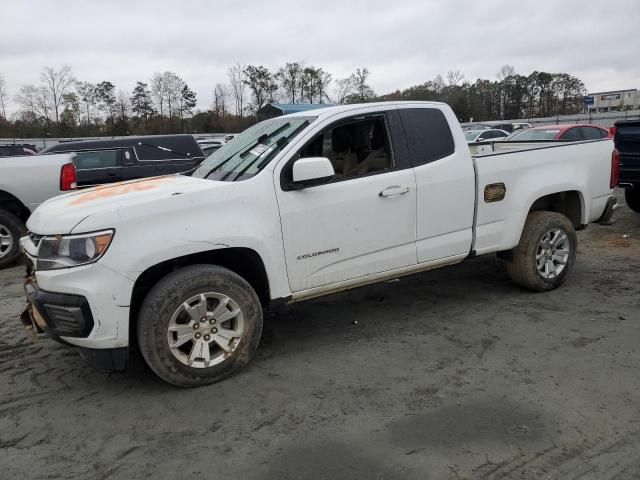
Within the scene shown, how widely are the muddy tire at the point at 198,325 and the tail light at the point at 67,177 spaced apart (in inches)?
195

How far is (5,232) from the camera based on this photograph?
294 inches

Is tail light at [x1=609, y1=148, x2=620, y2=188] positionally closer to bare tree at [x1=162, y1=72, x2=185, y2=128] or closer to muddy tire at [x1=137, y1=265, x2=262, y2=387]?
muddy tire at [x1=137, y1=265, x2=262, y2=387]

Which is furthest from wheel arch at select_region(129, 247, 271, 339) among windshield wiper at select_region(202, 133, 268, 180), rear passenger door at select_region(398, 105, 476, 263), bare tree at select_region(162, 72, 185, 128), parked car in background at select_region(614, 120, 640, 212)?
bare tree at select_region(162, 72, 185, 128)

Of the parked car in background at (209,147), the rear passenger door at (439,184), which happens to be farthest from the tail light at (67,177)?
the rear passenger door at (439,184)

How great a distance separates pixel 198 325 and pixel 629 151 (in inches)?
296

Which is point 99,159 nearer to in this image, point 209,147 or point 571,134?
point 209,147

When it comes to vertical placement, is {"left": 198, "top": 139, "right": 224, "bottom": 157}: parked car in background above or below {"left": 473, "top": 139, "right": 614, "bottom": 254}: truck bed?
above

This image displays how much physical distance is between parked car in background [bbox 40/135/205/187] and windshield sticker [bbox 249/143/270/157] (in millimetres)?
4896

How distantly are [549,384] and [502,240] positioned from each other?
5.91 ft

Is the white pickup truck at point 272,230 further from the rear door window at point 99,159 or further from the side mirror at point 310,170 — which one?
the rear door window at point 99,159

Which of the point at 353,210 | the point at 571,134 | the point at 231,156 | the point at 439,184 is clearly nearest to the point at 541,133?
the point at 571,134

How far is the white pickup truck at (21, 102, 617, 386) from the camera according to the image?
337cm

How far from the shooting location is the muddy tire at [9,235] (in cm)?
742

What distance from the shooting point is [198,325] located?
3.60m
